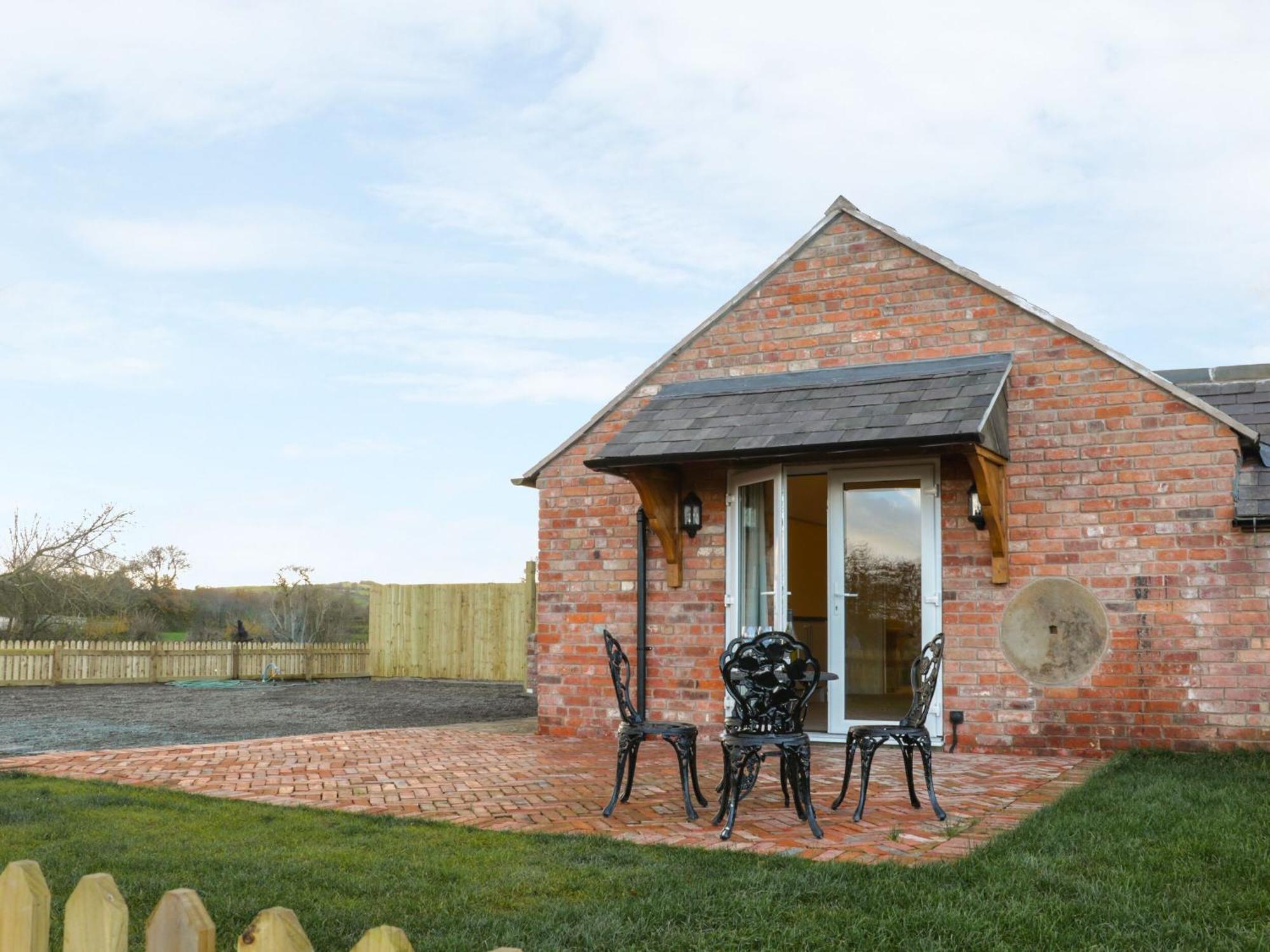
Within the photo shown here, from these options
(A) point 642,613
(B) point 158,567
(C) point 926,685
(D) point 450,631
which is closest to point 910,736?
(C) point 926,685

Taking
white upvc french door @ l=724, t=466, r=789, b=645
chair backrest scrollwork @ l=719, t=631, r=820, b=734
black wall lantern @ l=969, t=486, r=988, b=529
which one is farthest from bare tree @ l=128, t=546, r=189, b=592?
chair backrest scrollwork @ l=719, t=631, r=820, b=734

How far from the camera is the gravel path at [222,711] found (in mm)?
11039

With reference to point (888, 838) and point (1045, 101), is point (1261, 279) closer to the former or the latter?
point (1045, 101)

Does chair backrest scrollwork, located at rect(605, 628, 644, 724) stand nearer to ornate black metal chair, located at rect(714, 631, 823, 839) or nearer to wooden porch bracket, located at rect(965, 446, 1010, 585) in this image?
ornate black metal chair, located at rect(714, 631, 823, 839)

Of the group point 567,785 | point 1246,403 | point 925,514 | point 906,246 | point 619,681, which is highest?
point 906,246

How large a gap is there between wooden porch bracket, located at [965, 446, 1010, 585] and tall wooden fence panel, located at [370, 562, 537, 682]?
1273 centimetres

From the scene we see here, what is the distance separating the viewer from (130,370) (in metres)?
18.2

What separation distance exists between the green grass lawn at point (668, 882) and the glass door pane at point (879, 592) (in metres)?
3.44

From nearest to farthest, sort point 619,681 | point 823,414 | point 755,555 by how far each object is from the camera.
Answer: point 619,681
point 823,414
point 755,555

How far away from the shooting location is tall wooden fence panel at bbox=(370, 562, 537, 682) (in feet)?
72.0

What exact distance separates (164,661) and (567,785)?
1657 centimetres

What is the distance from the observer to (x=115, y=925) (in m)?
1.97

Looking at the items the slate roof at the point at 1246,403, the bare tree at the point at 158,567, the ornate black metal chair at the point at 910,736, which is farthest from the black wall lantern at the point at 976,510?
the bare tree at the point at 158,567

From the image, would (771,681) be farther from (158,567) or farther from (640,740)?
(158,567)
